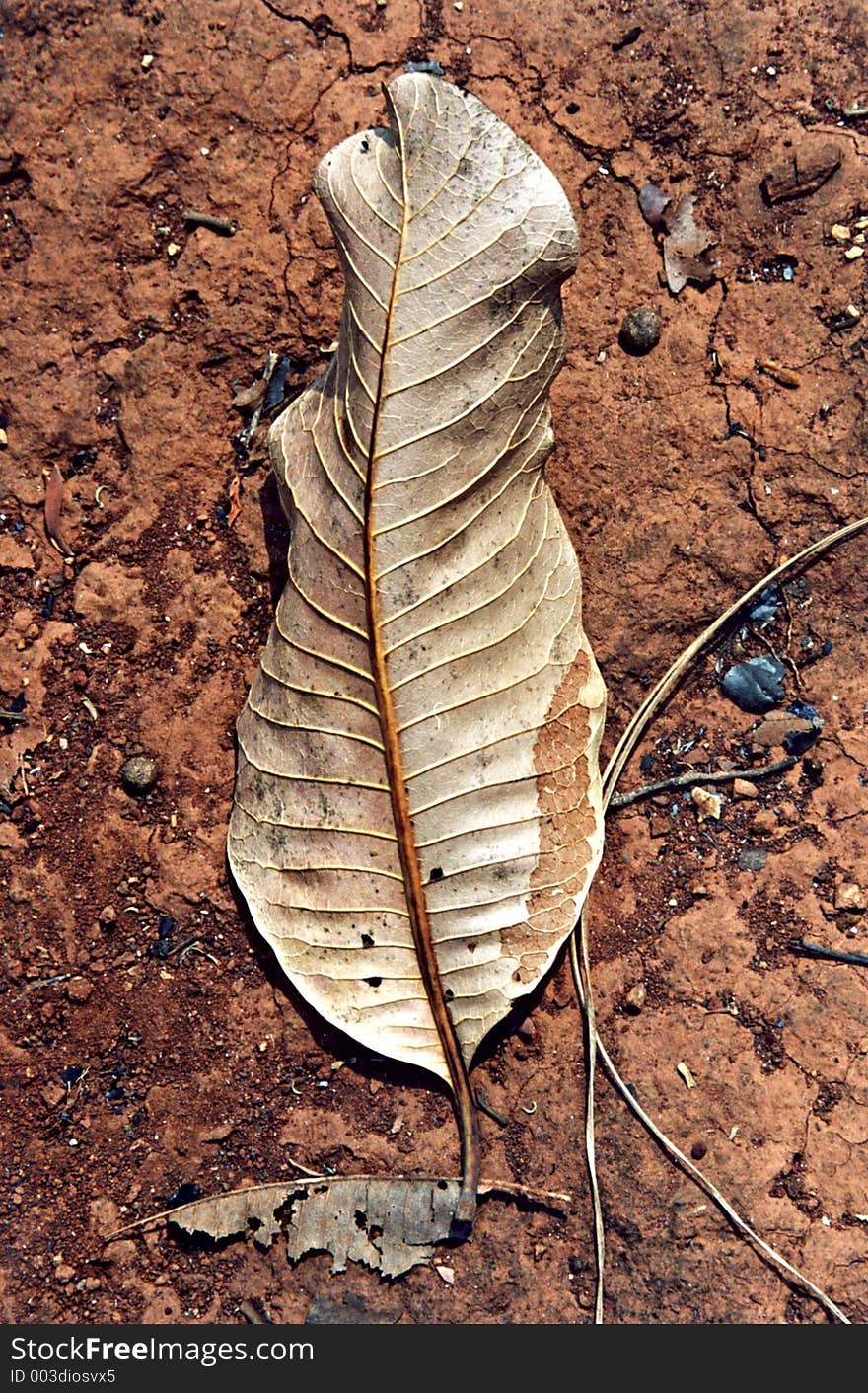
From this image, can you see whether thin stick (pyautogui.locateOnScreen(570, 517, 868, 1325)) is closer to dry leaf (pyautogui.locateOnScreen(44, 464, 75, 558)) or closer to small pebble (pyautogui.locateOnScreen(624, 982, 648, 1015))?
small pebble (pyautogui.locateOnScreen(624, 982, 648, 1015))

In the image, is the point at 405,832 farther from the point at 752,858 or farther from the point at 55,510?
the point at 55,510

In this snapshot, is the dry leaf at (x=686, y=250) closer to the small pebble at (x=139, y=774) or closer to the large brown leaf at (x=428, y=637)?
the large brown leaf at (x=428, y=637)

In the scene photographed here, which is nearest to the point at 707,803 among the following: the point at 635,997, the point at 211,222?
the point at 635,997

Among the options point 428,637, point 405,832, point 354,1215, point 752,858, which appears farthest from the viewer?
point 752,858

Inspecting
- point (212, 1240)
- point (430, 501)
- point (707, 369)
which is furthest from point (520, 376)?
point (212, 1240)

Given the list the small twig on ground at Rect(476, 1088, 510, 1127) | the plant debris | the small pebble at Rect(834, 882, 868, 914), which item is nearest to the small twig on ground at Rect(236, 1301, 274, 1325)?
the small twig on ground at Rect(476, 1088, 510, 1127)

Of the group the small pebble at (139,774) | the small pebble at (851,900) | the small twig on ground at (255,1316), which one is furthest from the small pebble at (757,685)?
the small twig on ground at (255,1316)

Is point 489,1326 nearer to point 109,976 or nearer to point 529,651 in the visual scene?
point 109,976
